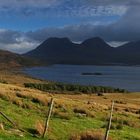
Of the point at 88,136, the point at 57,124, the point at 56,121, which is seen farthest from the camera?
the point at 56,121

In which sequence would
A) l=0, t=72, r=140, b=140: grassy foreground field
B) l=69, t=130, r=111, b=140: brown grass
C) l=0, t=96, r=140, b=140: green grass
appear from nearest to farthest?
l=69, t=130, r=111, b=140: brown grass < l=0, t=72, r=140, b=140: grassy foreground field < l=0, t=96, r=140, b=140: green grass

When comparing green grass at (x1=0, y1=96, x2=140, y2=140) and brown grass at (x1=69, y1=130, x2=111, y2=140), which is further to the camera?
green grass at (x1=0, y1=96, x2=140, y2=140)

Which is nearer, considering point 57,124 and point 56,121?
point 57,124

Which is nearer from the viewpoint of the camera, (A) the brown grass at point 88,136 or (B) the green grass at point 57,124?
(A) the brown grass at point 88,136

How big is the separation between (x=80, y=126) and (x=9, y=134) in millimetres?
8514

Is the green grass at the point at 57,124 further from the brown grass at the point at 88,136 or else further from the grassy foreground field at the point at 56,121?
the brown grass at the point at 88,136

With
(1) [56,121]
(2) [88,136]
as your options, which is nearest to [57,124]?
(1) [56,121]

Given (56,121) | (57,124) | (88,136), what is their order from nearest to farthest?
1. (88,136)
2. (57,124)
3. (56,121)

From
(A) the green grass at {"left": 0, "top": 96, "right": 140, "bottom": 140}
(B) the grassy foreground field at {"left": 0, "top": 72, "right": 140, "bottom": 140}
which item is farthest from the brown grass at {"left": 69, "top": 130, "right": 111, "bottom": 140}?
(A) the green grass at {"left": 0, "top": 96, "right": 140, "bottom": 140}

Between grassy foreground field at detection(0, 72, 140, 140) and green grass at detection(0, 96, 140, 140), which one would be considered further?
green grass at detection(0, 96, 140, 140)

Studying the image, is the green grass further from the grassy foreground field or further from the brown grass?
the brown grass

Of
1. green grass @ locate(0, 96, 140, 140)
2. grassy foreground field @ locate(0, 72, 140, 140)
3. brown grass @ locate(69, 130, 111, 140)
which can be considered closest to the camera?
brown grass @ locate(69, 130, 111, 140)

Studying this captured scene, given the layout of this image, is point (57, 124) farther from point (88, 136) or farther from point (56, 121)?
point (88, 136)

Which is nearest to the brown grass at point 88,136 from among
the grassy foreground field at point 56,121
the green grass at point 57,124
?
the grassy foreground field at point 56,121
